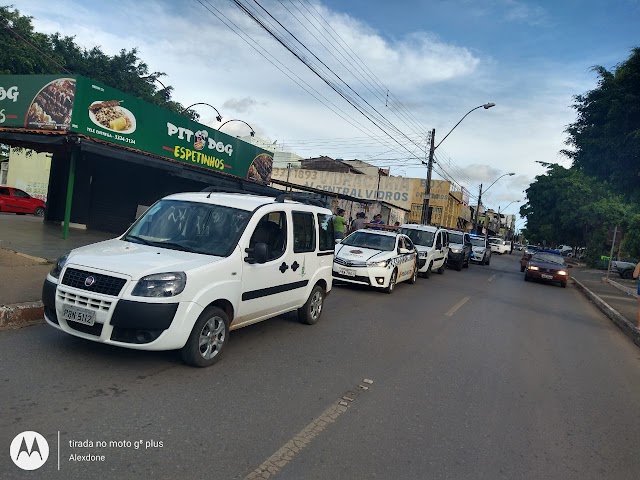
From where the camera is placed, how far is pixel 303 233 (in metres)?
6.91

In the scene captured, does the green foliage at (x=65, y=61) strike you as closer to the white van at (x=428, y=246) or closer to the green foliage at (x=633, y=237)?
the white van at (x=428, y=246)

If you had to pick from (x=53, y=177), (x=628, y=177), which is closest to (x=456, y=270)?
(x=628, y=177)

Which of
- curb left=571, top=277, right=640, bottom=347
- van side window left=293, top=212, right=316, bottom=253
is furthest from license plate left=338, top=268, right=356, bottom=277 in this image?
curb left=571, top=277, right=640, bottom=347

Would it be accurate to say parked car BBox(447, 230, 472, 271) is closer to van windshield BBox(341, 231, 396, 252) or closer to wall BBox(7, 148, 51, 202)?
van windshield BBox(341, 231, 396, 252)

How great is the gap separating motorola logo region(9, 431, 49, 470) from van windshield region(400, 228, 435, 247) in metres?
15.1

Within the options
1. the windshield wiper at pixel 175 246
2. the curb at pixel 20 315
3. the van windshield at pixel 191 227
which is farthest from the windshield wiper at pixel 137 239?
the curb at pixel 20 315

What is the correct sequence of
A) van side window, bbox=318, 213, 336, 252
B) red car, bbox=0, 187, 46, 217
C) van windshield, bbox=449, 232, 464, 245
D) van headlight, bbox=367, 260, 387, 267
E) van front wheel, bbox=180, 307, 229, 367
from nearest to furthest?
1. van front wheel, bbox=180, 307, 229, 367
2. van side window, bbox=318, 213, 336, 252
3. van headlight, bbox=367, 260, 387, 267
4. van windshield, bbox=449, 232, 464, 245
5. red car, bbox=0, 187, 46, 217

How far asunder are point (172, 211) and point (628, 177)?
16036mm

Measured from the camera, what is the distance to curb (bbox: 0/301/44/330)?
5.84 meters

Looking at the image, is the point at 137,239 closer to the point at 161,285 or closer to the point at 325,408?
the point at 161,285

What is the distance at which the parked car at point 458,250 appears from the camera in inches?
852

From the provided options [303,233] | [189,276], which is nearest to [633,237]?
[303,233]

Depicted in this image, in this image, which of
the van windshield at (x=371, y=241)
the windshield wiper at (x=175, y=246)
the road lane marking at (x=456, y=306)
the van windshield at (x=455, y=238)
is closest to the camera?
the windshield wiper at (x=175, y=246)

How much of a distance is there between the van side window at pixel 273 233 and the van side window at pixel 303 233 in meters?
0.26
